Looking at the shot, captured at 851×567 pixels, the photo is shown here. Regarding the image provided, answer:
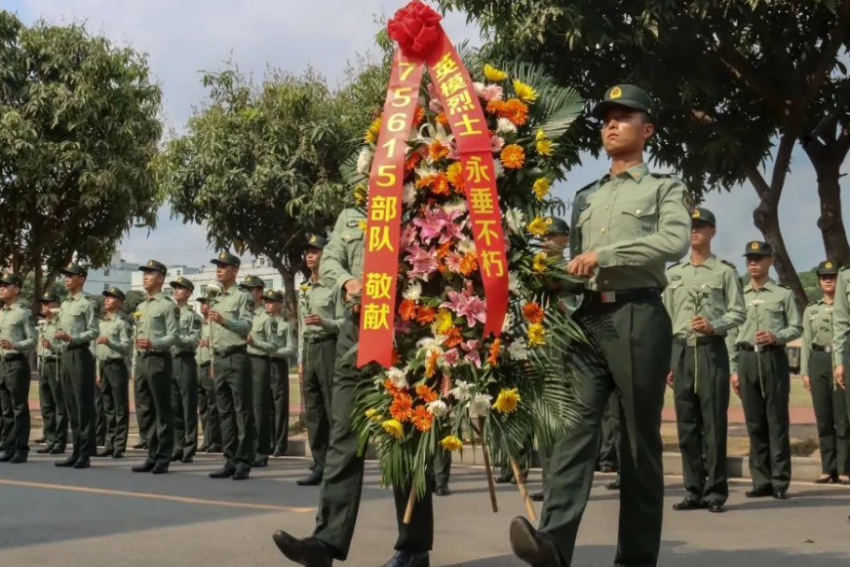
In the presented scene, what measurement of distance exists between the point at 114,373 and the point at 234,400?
379 cm

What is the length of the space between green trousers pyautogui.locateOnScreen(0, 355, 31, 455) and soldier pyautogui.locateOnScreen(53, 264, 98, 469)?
1.70 ft

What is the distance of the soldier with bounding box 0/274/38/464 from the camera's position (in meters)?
13.7

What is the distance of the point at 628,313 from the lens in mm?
5320

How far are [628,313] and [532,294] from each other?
1.36 feet

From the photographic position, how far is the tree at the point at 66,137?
21.2 metres

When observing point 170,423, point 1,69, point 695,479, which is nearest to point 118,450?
point 170,423

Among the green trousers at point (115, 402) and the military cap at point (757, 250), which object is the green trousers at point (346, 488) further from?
the green trousers at point (115, 402)

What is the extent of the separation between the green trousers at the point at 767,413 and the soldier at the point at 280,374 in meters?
5.98

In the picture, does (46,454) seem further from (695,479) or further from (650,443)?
(650,443)

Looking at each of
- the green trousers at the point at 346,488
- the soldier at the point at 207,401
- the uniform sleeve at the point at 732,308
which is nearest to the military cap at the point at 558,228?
the green trousers at the point at 346,488

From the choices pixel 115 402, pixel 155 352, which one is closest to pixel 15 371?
pixel 115 402

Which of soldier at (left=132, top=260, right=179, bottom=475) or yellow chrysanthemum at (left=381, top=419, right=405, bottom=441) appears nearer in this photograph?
yellow chrysanthemum at (left=381, top=419, right=405, bottom=441)

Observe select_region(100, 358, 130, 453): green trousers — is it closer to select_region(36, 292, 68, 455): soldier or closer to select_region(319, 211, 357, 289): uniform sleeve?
select_region(36, 292, 68, 455): soldier

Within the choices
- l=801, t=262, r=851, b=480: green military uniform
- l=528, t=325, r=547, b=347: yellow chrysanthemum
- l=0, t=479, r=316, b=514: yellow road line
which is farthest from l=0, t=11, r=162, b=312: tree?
l=528, t=325, r=547, b=347: yellow chrysanthemum
